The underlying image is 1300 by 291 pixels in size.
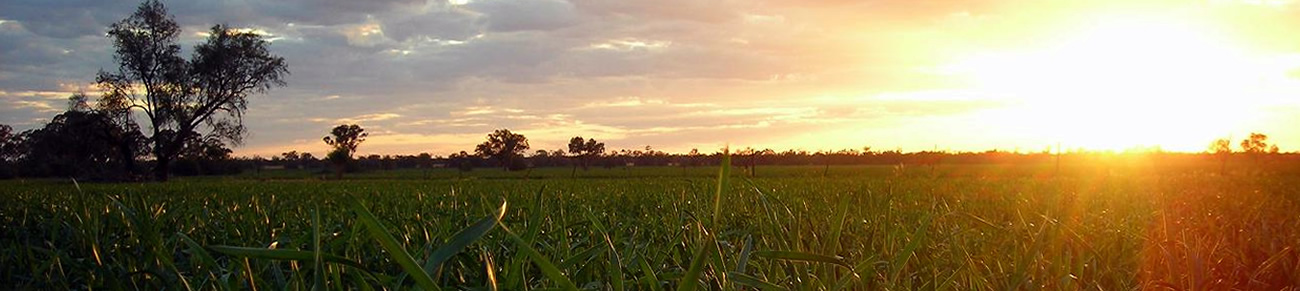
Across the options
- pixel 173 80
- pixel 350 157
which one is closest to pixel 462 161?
pixel 350 157

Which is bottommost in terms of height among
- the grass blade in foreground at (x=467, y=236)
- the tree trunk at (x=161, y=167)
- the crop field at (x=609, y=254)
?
the crop field at (x=609, y=254)

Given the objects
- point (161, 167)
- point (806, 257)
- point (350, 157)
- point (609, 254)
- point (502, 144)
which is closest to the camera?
point (609, 254)

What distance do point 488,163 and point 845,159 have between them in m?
40.9

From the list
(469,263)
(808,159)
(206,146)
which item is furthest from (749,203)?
(808,159)

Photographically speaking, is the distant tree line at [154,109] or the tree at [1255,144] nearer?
the distant tree line at [154,109]

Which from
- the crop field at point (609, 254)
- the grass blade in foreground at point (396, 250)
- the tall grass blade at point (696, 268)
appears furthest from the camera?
the crop field at point (609, 254)

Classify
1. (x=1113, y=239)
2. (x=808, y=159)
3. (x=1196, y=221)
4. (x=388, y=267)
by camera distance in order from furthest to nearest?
(x=808, y=159)
(x=1196, y=221)
(x=1113, y=239)
(x=388, y=267)

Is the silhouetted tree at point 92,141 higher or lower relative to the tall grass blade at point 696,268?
higher

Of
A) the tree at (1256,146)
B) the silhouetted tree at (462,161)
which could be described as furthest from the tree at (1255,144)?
the silhouetted tree at (462,161)

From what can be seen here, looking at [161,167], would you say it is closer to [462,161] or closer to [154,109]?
[154,109]

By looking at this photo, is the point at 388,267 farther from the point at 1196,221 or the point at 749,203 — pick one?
the point at 1196,221

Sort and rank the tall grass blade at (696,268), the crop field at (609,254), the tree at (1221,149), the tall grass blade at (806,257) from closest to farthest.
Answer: the tall grass blade at (696,268)
the crop field at (609,254)
the tall grass blade at (806,257)
the tree at (1221,149)

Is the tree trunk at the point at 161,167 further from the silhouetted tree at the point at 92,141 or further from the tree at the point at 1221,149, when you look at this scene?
the tree at the point at 1221,149

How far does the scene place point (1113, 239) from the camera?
432 cm
